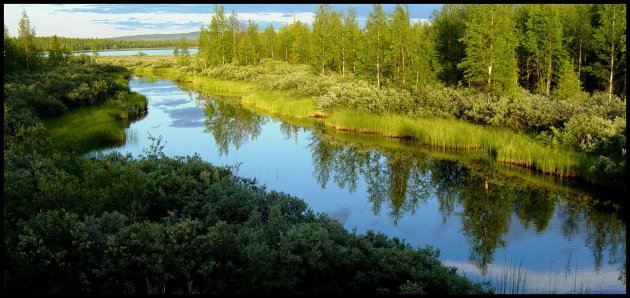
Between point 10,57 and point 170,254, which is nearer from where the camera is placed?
point 170,254

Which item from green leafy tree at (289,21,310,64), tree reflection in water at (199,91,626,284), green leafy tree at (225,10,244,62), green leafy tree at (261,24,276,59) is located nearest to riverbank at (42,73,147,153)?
tree reflection in water at (199,91,626,284)

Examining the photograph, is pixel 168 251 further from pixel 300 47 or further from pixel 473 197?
pixel 300 47

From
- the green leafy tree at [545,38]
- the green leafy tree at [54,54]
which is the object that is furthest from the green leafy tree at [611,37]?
the green leafy tree at [54,54]

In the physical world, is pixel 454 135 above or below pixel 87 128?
below

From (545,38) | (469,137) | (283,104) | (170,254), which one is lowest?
(170,254)

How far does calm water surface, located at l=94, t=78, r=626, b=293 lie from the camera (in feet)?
38.8

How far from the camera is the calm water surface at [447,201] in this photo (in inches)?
466

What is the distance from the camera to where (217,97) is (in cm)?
5391

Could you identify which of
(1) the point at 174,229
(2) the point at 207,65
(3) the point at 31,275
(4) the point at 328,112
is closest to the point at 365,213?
(1) the point at 174,229

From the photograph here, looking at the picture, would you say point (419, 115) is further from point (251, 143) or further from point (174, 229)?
point (174, 229)

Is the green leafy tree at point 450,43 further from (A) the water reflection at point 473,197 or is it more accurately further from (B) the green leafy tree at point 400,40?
(A) the water reflection at point 473,197

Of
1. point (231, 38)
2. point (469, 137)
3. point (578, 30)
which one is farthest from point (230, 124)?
point (231, 38)

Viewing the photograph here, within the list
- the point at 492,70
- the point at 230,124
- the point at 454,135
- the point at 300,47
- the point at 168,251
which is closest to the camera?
the point at 168,251

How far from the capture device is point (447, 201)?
17.6 meters
